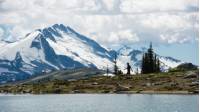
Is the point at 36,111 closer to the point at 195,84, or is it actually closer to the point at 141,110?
the point at 141,110

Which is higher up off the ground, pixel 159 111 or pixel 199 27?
pixel 199 27

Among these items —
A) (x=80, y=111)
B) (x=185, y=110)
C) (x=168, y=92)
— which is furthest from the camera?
(x=168, y=92)

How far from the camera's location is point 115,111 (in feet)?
360

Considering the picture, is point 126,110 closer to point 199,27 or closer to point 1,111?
point 1,111

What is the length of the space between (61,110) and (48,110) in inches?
161

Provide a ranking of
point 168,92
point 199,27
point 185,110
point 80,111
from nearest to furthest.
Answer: point 199,27
point 185,110
point 80,111
point 168,92

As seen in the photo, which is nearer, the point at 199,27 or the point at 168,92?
the point at 199,27

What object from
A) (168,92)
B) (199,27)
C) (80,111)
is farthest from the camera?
(168,92)

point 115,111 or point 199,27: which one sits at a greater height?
point 199,27

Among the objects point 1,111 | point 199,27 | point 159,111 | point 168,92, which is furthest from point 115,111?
point 168,92

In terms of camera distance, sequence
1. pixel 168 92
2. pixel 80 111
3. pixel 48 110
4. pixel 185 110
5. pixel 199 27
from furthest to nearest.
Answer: pixel 168 92 < pixel 48 110 < pixel 80 111 < pixel 185 110 < pixel 199 27

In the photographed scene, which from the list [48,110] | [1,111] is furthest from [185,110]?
[1,111]

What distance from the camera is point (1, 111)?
4936 inches

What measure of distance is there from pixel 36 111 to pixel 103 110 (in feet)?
50.9
